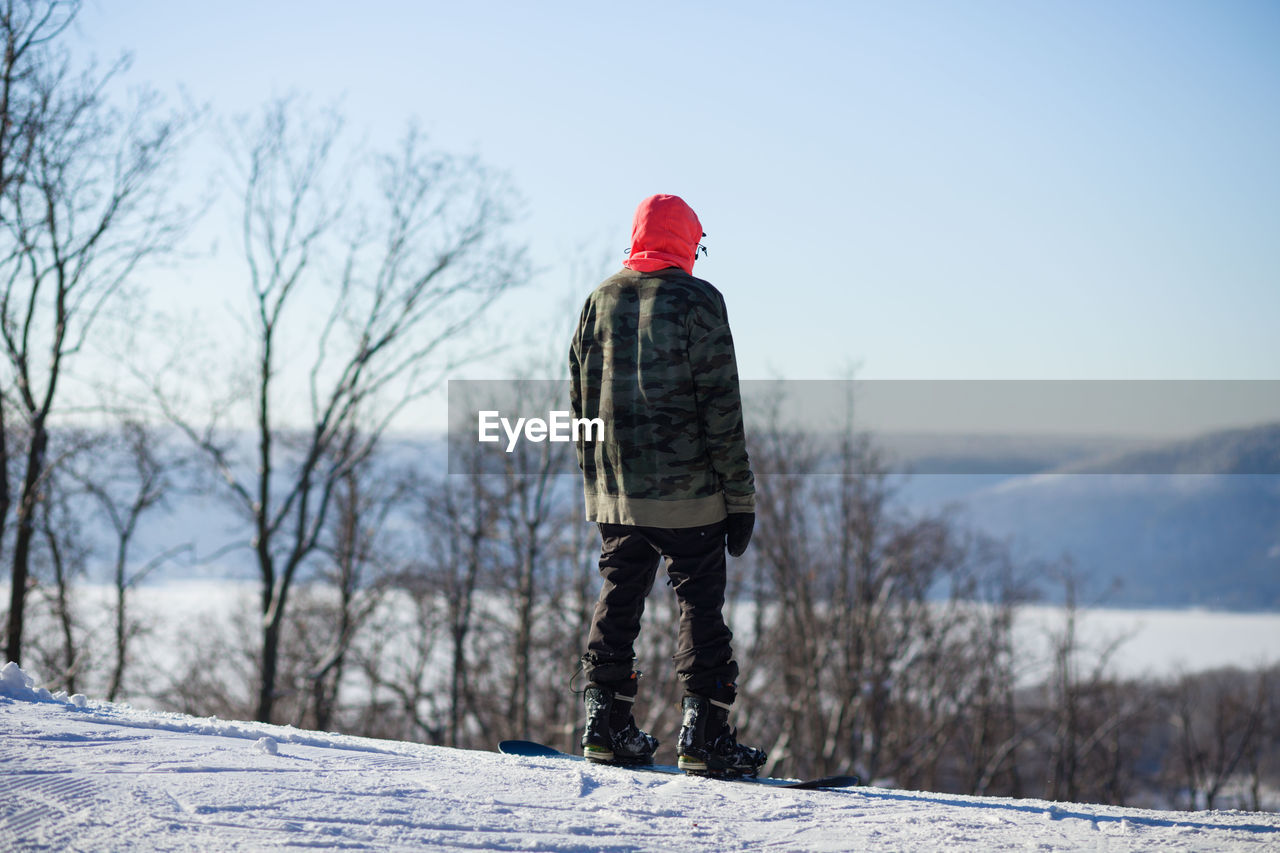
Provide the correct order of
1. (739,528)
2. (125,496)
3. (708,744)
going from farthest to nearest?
(125,496) → (739,528) → (708,744)

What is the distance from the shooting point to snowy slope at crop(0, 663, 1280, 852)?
2072mm

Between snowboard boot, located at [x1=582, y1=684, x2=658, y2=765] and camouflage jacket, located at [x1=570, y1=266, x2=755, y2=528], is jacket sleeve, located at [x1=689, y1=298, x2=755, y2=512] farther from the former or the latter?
snowboard boot, located at [x1=582, y1=684, x2=658, y2=765]

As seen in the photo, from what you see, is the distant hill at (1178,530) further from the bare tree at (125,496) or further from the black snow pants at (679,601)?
the black snow pants at (679,601)

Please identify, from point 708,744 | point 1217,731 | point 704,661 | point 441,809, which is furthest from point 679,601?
point 1217,731

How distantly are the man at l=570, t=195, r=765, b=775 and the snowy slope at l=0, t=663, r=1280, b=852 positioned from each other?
1.04ft

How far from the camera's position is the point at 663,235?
3.40 metres

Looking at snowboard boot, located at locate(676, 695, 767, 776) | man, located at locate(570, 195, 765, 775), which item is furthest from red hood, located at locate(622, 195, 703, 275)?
snowboard boot, located at locate(676, 695, 767, 776)

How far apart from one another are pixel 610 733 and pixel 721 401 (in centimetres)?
125

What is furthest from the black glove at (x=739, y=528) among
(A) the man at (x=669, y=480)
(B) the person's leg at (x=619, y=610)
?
(B) the person's leg at (x=619, y=610)

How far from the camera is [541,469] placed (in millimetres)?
24250

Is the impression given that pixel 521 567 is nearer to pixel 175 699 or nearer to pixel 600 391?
pixel 175 699

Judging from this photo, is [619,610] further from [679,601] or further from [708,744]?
[708,744]

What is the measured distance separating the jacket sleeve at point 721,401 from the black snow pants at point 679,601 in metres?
0.18

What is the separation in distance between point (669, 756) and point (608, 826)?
22234 millimetres
